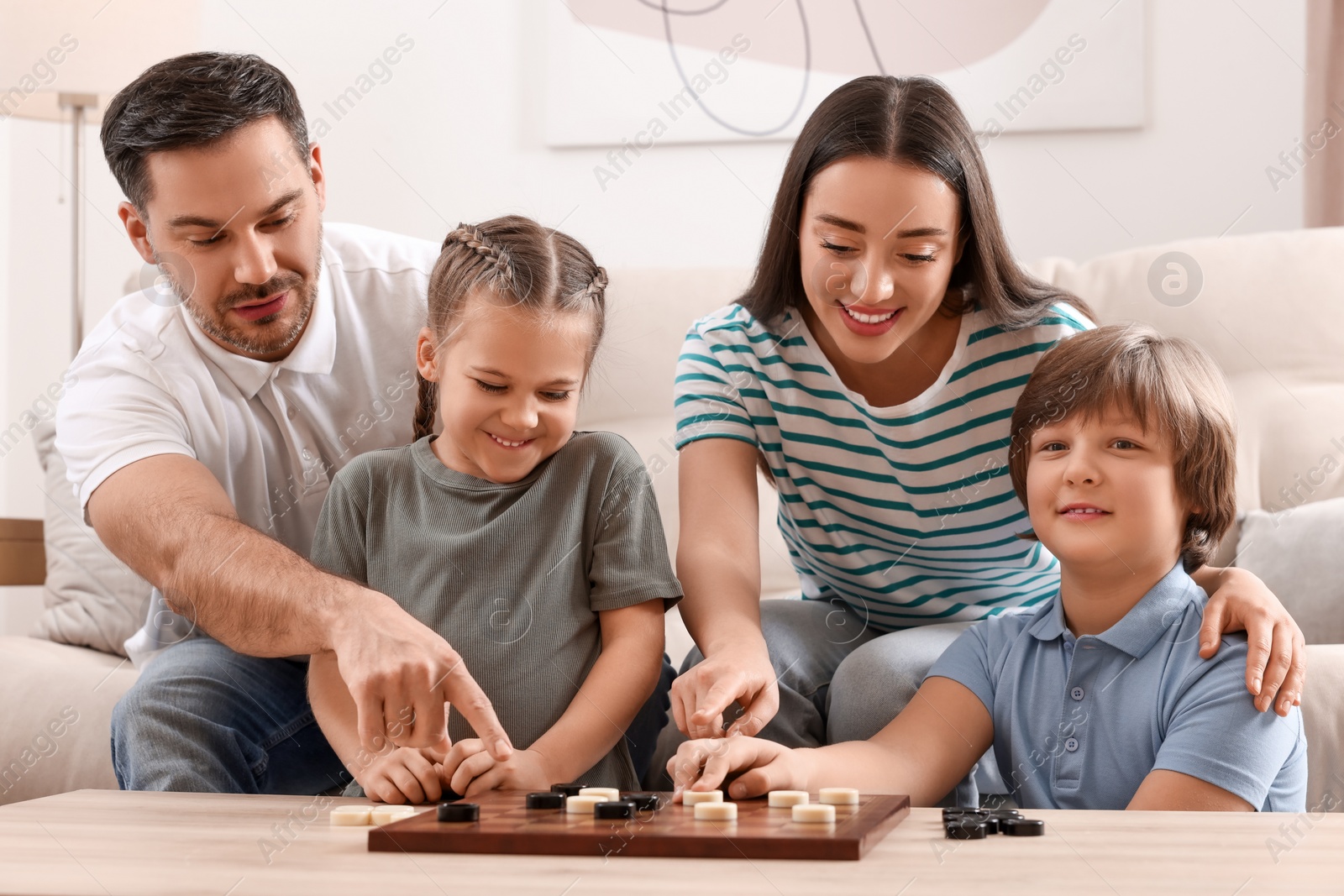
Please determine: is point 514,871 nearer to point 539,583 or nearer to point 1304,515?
point 539,583

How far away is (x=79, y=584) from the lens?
70.7 inches

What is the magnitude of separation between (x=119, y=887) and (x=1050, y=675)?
0.82 meters

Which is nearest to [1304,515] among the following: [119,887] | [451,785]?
[451,785]

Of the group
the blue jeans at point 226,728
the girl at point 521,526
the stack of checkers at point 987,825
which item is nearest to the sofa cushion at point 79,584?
the blue jeans at point 226,728

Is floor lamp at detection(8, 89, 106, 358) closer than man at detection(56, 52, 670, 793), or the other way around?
man at detection(56, 52, 670, 793)

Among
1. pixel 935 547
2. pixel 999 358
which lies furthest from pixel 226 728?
pixel 999 358

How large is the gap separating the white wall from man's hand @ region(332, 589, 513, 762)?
154cm

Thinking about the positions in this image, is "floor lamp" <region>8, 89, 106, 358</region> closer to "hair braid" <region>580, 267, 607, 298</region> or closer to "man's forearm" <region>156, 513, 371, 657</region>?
"man's forearm" <region>156, 513, 371, 657</region>

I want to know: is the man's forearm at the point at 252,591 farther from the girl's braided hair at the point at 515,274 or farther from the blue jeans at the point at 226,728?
the girl's braided hair at the point at 515,274

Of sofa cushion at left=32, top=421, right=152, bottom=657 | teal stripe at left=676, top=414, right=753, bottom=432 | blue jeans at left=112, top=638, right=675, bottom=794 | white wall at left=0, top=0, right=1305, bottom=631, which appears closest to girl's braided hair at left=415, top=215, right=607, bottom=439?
teal stripe at left=676, top=414, right=753, bottom=432

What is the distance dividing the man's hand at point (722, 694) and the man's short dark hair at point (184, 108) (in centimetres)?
81

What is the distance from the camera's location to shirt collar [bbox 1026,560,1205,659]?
42.9 inches

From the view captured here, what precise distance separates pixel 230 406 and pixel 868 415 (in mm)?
743

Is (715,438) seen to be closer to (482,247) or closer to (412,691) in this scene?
(482,247)
